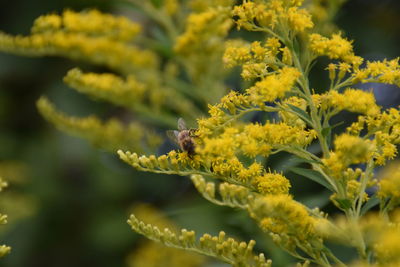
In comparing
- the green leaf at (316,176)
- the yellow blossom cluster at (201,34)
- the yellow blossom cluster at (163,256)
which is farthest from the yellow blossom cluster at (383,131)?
the yellow blossom cluster at (163,256)

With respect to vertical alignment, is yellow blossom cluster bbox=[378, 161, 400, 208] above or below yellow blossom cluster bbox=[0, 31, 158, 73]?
below

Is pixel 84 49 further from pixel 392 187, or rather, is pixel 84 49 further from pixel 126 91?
pixel 392 187

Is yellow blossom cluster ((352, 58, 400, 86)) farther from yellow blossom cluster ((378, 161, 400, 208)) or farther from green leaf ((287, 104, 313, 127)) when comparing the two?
yellow blossom cluster ((378, 161, 400, 208))

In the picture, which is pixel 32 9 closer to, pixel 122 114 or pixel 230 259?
pixel 122 114

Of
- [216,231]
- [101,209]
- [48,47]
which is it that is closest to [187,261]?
[216,231]

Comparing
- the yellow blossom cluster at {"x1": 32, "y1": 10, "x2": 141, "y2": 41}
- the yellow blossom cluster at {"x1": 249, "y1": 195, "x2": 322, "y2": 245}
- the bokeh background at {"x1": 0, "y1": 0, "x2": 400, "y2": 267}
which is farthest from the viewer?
the bokeh background at {"x1": 0, "y1": 0, "x2": 400, "y2": 267}

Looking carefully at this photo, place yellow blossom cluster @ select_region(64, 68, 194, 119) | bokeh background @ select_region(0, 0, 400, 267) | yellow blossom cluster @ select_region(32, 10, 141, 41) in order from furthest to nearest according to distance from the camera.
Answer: bokeh background @ select_region(0, 0, 400, 267)
yellow blossom cluster @ select_region(32, 10, 141, 41)
yellow blossom cluster @ select_region(64, 68, 194, 119)

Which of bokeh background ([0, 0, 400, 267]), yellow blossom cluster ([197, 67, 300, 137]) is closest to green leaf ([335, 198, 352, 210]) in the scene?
yellow blossom cluster ([197, 67, 300, 137])
